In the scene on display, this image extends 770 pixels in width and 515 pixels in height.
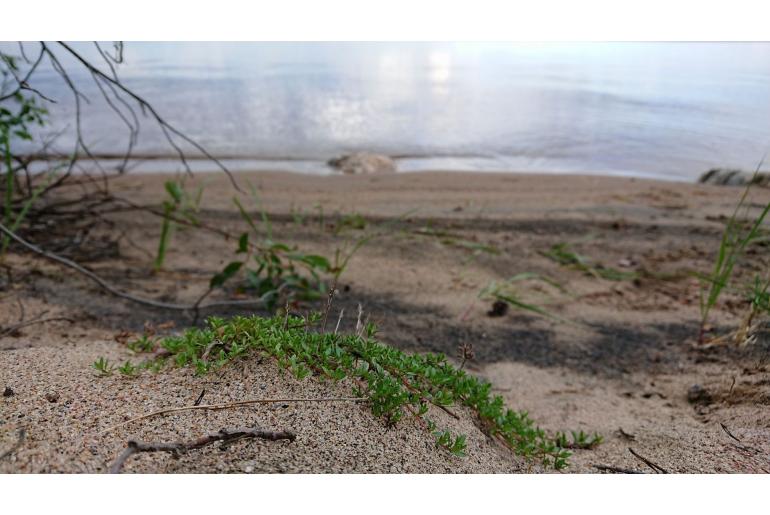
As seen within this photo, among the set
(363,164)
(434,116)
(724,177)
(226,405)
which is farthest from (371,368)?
(434,116)

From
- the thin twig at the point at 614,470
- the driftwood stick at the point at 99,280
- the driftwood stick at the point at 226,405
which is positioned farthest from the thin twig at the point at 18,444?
the thin twig at the point at 614,470

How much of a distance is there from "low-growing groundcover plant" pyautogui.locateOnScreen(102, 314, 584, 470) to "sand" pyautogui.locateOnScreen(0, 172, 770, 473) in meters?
0.04

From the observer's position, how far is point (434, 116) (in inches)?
317

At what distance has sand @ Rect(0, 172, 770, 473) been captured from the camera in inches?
57.1

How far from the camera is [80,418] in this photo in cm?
143

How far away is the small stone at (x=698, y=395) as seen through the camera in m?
2.24

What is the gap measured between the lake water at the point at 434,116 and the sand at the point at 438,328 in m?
0.53

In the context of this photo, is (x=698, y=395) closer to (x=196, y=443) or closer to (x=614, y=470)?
(x=614, y=470)

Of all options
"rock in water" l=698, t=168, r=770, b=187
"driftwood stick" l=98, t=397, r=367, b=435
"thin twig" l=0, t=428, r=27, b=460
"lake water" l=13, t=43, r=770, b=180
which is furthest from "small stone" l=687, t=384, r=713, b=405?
"rock in water" l=698, t=168, r=770, b=187

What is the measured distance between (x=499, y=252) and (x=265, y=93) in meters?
5.50

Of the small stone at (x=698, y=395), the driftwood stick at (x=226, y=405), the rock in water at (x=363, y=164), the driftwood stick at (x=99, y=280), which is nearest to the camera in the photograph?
the driftwood stick at (x=226, y=405)

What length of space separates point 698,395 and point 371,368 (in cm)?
135

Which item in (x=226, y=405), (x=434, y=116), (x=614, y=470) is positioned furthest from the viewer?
(x=434, y=116)

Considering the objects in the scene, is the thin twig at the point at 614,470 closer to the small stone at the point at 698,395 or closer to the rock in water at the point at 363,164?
the small stone at the point at 698,395
